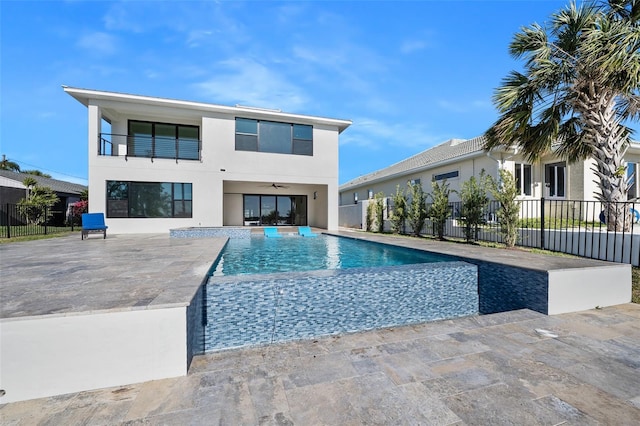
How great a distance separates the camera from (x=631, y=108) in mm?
8914

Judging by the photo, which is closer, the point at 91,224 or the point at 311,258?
the point at 311,258

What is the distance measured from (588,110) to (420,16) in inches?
236

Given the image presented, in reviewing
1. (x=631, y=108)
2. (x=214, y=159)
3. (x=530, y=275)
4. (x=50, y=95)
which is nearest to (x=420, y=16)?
(x=631, y=108)

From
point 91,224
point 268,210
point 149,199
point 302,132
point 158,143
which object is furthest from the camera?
point 268,210

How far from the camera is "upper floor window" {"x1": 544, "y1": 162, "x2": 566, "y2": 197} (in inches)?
587

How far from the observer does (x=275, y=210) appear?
19.9 m

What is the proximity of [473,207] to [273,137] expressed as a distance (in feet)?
34.7

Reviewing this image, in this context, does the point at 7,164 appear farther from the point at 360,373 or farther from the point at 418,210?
the point at 360,373

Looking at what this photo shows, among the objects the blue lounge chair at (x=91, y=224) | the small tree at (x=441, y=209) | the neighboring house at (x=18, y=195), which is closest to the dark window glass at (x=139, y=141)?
the blue lounge chair at (x=91, y=224)

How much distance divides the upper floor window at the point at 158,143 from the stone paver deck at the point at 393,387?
46.2 ft

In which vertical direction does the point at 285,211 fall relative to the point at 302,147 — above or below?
below

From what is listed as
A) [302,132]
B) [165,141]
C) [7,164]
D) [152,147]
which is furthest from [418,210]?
[7,164]

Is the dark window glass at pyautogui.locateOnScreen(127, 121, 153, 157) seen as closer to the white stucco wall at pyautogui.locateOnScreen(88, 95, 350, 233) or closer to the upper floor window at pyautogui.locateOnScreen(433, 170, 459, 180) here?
the white stucco wall at pyautogui.locateOnScreen(88, 95, 350, 233)

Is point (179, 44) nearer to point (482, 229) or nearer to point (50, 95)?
point (50, 95)
